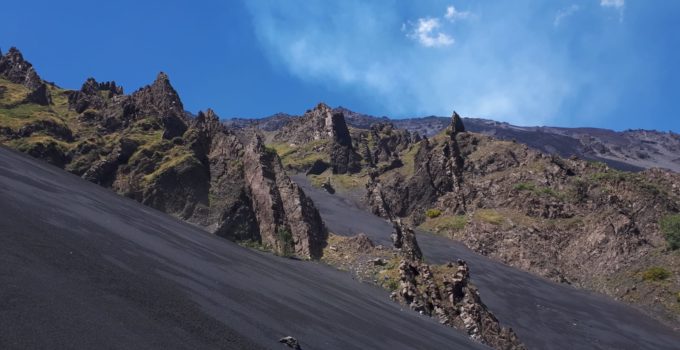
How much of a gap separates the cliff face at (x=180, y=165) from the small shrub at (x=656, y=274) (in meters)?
40.6

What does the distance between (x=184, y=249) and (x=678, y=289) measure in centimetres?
5539

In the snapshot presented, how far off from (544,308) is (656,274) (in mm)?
21699

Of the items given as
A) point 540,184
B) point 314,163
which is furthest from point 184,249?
point 314,163

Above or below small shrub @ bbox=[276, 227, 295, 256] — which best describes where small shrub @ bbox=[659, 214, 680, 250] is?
above

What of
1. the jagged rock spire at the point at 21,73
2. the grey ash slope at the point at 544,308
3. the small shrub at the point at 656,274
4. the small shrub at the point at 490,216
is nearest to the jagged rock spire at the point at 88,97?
the jagged rock spire at the point at 21,73

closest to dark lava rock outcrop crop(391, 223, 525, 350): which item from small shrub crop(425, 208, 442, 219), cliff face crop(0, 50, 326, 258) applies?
cliff face crop(0, 50, 326, 258)

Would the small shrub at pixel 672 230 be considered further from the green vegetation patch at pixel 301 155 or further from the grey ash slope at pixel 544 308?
the green vegetation patch at pixel 301 155

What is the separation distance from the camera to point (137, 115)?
229ft

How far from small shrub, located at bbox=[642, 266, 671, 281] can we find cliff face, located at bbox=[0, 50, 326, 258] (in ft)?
133

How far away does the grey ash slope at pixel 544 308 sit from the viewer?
133ft

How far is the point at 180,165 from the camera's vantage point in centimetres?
5088

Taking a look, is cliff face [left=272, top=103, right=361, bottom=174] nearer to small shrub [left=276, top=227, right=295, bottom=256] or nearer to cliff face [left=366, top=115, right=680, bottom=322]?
cliff face [left=366, top=115, right=680, bottom=322]

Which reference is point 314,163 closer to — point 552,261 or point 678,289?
point 552,261

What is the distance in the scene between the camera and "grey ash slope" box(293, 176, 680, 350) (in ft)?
133
